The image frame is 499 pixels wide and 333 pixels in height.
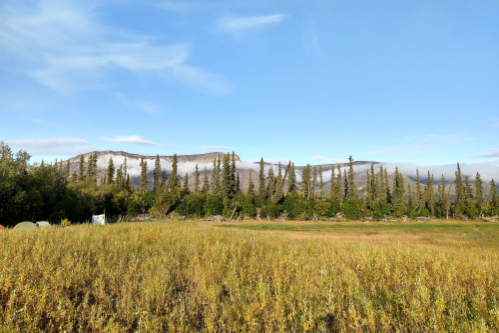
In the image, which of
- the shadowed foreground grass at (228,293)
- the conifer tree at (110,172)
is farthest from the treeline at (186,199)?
the shadowed foreground grass at (228,293)

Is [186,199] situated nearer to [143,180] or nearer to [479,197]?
[143,180]

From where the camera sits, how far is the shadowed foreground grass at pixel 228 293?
5.56 metres

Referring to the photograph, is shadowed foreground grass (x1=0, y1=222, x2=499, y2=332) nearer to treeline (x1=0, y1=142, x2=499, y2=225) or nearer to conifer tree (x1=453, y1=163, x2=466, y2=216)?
treeline (x1=0, y1=142, x2=499, y2=225)

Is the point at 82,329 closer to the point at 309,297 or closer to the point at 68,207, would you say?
the point at 309,297

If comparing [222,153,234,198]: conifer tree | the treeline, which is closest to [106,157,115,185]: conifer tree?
the treeline

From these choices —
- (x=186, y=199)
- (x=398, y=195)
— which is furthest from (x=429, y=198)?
(x=186, y=199)

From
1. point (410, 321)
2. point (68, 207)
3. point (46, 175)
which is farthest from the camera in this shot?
point (68, 207)

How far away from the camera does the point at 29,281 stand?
686 centimetres

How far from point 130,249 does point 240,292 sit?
20.6ft

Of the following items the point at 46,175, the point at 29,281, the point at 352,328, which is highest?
the point at 46,175

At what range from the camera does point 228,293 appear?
774 centimetres

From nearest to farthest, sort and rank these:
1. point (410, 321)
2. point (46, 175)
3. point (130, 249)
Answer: point (410, 321)
point (130, 249)
point (46, 175)

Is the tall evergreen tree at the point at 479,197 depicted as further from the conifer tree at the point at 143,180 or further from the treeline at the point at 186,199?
the conifer tree at the point at 143,180

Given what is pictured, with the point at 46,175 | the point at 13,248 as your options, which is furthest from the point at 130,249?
the point at 46,175
